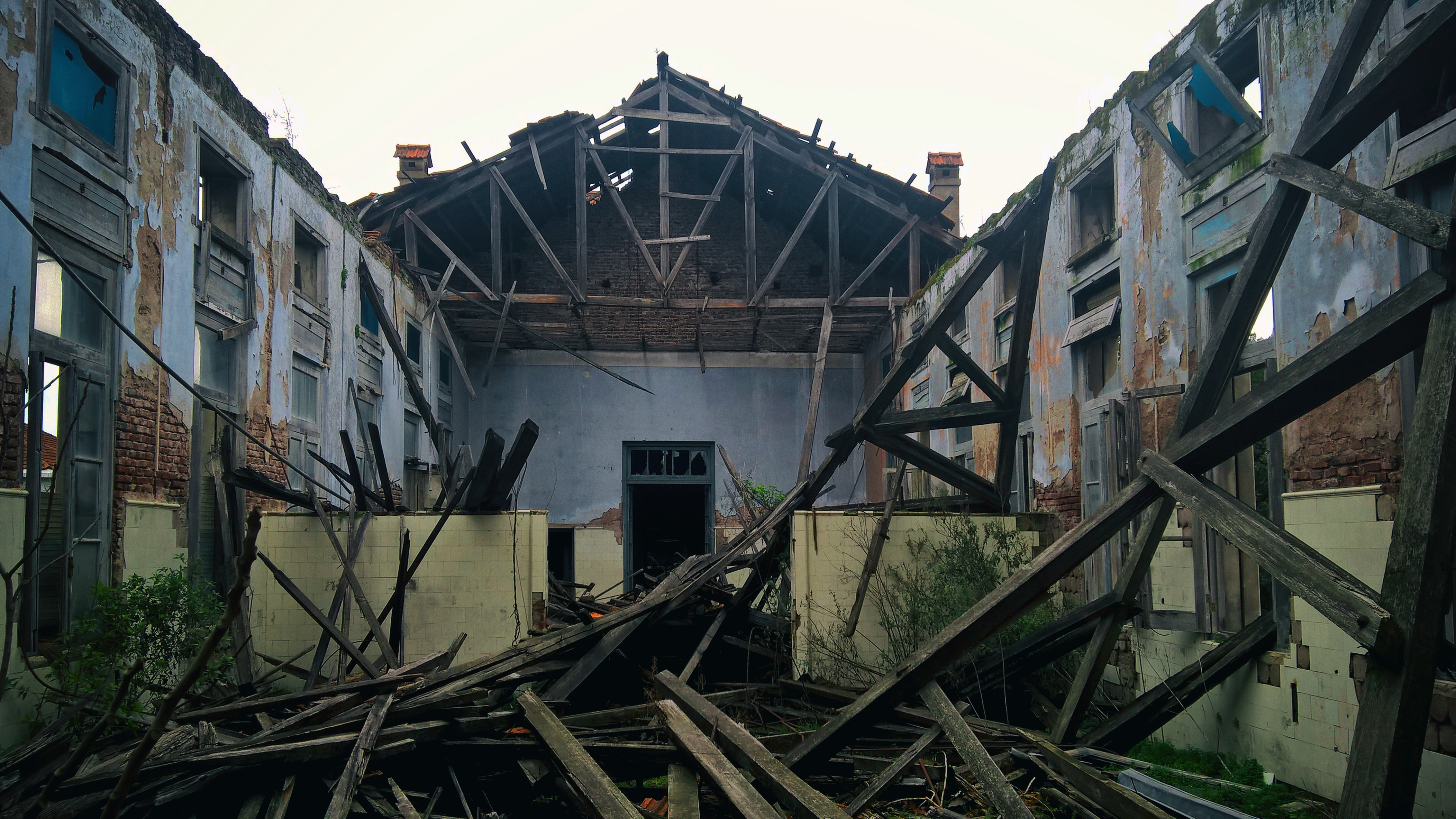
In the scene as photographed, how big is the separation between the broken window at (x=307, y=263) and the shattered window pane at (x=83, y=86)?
12.3 feet

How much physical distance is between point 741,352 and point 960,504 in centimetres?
1051

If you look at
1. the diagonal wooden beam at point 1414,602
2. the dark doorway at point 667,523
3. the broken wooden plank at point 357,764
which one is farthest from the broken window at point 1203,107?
the dark doorway at point 667,523

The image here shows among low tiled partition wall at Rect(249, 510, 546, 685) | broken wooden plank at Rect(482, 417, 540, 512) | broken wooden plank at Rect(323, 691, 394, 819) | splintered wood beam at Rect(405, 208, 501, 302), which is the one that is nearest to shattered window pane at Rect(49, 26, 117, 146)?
low tiled partition wall at Rect(249, 510, 546, 685)

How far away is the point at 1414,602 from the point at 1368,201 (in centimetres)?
175

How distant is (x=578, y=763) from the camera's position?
5301mm

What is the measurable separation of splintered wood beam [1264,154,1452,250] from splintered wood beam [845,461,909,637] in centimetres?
475

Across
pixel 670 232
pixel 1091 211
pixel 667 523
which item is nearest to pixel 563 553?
pixel 667 523

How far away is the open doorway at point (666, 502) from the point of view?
18656 millimetres

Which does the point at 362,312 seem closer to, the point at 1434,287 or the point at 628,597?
the point at 628,597

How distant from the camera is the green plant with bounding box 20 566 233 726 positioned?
264 inches

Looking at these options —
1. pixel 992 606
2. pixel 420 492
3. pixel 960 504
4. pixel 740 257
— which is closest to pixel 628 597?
pixel 960 504

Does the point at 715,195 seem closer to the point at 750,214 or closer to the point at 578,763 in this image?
the point at 750,214

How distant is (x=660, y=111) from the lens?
17.2 metres

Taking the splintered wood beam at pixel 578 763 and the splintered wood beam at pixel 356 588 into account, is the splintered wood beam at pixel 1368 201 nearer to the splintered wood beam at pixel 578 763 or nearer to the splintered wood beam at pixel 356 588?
the splintered wood beam at pixel 578 763
